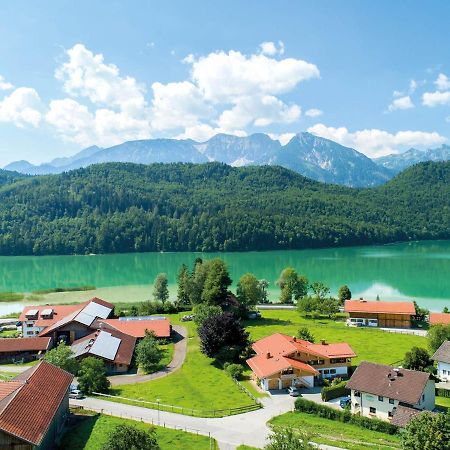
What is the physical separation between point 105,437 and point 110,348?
709 inches

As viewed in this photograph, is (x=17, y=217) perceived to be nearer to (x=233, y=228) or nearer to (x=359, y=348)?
(x=233, y=228)

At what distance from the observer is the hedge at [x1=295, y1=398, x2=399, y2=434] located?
27969mm

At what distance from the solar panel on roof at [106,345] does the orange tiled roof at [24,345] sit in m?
6.75

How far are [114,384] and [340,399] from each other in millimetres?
17357

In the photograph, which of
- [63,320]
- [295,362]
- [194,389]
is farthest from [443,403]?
[63,320]

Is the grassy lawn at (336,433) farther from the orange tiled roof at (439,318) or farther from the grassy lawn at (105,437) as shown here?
the orange tiled roof at (439,318)

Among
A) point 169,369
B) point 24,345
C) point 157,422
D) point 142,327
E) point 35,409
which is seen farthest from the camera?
point 142,327

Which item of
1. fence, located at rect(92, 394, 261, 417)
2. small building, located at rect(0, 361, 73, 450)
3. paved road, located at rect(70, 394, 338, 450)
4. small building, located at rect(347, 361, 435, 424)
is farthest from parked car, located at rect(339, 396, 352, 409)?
small building, located at rect(0, 361, 73, 450)

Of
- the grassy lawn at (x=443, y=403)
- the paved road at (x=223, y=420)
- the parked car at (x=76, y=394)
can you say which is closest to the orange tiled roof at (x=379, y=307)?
the grassy lawn at (x=443, y=403)

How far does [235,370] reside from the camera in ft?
127

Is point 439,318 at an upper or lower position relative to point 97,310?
lower

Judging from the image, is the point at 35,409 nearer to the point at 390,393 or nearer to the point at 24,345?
the point at 390,393

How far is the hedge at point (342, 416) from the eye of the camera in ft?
91.8

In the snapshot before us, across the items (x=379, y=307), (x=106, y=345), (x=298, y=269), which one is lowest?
(x=106, y=345)
